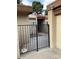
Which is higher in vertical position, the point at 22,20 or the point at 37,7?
the point at 37,7

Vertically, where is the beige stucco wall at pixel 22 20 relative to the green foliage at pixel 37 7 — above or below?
below

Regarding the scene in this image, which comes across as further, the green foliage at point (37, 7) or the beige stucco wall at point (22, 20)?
the green foliage at point (37, 7)

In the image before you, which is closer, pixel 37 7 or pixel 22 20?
pixel 22 20

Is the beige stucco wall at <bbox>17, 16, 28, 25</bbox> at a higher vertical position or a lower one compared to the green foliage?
lower

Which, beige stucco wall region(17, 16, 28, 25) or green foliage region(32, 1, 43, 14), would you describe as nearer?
beige stucco wall region(17, 16, 28, 25)
